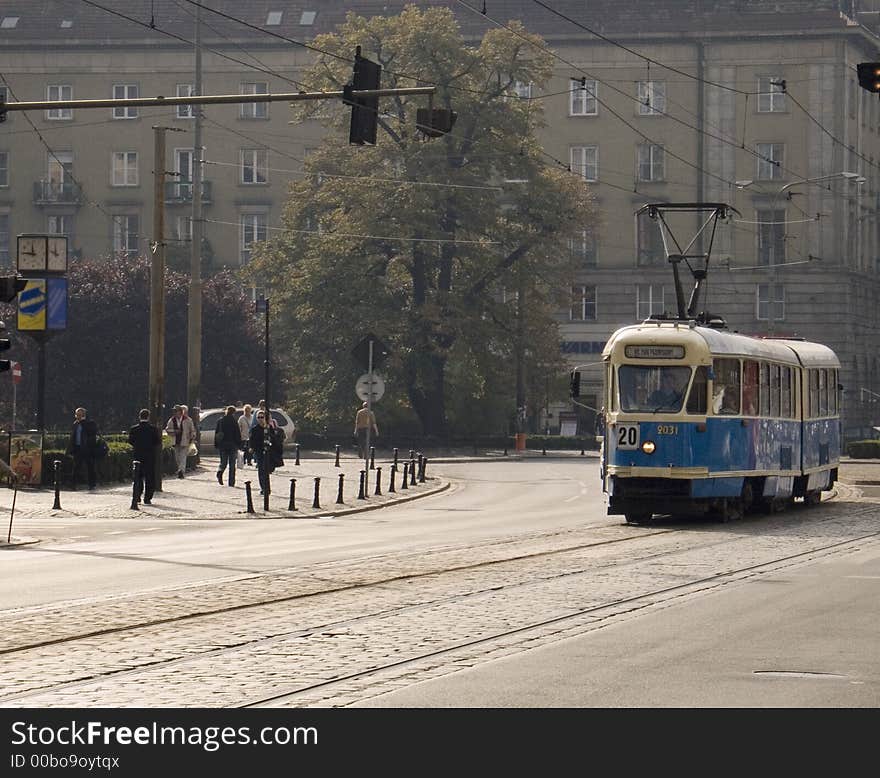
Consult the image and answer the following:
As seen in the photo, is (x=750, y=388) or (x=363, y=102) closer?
(x=363, y=102)

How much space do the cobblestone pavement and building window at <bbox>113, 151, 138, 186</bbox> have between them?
246 feet

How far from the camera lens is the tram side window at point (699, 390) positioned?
2866 centimetres

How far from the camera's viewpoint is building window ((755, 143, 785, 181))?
91.8 meters

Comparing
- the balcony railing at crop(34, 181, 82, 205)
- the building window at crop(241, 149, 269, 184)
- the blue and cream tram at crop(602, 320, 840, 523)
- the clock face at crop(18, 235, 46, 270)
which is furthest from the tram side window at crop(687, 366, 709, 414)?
the balcony railing at crop(34, 181, 82, 205)

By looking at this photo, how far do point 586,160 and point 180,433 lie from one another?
55097 mm

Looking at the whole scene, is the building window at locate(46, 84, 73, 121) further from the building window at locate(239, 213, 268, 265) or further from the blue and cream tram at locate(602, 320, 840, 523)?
the blue and cream tram at locate(602, 320, 840, 523)

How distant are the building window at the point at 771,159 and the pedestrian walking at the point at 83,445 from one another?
188 ft


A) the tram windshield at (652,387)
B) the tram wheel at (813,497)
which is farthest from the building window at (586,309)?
the tram windshield at (652,387)

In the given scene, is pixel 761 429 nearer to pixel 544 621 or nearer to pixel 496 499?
pixel 496 499

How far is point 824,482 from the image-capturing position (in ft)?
119

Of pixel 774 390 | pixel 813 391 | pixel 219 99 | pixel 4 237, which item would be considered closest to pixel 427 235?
pixel 4 237

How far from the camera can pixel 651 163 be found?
310ft

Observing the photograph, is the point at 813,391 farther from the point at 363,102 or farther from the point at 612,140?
the point at 612,140

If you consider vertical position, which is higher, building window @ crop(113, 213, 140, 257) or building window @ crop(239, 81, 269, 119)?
building window @ crop(239, 81, 269, 119)
